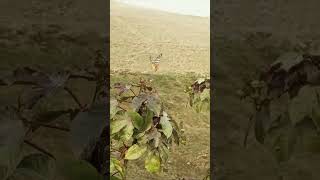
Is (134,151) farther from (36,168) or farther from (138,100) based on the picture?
(36,168)

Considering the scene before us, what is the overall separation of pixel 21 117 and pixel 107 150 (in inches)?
3.0

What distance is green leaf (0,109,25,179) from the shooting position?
37cm

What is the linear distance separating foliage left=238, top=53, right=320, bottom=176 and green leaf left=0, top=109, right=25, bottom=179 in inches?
7.5

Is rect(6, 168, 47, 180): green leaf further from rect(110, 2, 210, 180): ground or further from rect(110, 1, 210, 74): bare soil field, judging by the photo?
rect(110, 1, 210, 74): bare soil field

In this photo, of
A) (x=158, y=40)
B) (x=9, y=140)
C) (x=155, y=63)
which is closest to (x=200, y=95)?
(x=9, y=140)

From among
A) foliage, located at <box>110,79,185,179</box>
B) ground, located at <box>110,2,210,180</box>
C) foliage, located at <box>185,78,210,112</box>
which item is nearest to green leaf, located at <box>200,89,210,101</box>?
foliage, located at <box>185,78,210,112</box>

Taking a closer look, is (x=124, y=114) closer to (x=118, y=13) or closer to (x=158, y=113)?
(x=158, y=113)

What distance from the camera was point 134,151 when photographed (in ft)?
1.92

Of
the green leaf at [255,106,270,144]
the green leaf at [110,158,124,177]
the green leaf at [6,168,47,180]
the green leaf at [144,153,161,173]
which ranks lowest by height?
the green leaf at [110,158,124,177]

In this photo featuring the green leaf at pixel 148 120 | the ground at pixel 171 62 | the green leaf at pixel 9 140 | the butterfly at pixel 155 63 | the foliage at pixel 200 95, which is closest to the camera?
the green leaf at pixel 9 140

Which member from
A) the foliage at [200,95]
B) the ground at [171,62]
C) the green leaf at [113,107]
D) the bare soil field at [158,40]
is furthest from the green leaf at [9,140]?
the bare soil field at [158,40]

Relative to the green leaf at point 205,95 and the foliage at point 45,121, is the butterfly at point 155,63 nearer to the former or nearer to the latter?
the green leaf at point 205,95

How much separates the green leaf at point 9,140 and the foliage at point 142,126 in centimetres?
18

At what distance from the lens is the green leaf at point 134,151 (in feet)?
1.90
